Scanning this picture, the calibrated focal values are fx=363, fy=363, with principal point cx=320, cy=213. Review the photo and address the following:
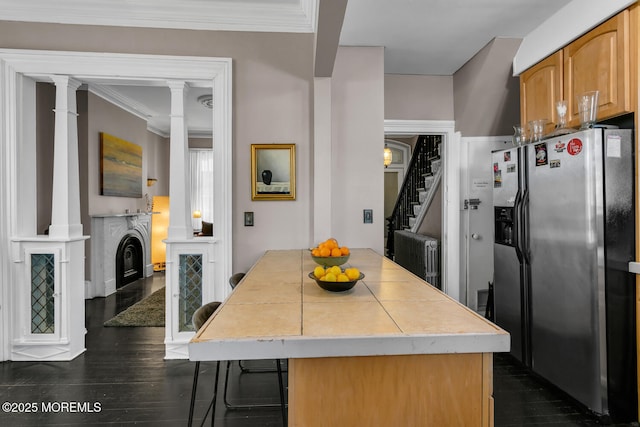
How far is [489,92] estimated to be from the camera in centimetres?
337

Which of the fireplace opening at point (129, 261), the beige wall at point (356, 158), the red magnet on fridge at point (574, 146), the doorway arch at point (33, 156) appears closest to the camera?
the red magnet on fridge at point (574, 146)

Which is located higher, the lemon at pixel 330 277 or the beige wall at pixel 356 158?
the beige wall at pixel 356 158

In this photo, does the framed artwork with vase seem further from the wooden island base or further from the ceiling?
the wooden island base

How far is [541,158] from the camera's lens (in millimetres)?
2379

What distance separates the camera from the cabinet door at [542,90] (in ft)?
8.57

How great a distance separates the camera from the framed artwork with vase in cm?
292

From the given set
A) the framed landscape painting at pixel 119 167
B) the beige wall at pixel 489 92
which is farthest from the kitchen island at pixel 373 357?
the framed landscape painting at pixel 119 167

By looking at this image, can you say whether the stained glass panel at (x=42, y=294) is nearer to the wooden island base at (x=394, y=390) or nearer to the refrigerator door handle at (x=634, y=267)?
the wooden island base at (x=394, y=390)

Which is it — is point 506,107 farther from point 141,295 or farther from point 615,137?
point 141,295

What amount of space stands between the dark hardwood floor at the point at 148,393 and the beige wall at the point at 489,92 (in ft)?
6.99

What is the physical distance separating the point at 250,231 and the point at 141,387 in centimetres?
130

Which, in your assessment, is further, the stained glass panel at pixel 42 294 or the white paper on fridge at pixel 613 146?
the stained glass panel at pixel 42 294

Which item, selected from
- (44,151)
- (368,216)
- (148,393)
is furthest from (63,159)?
(368,216)

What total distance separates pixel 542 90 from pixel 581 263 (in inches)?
55.3
